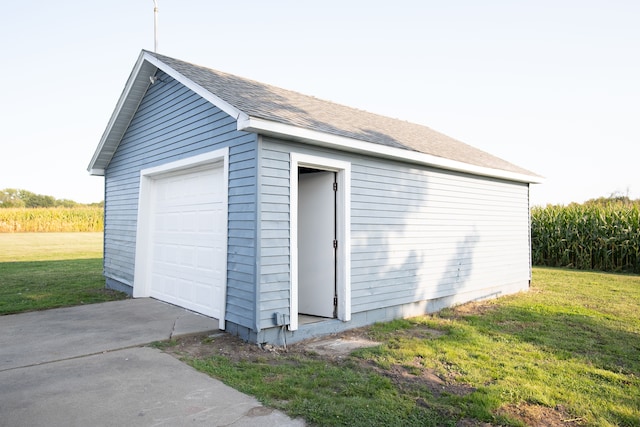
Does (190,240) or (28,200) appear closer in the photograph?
(190,240)

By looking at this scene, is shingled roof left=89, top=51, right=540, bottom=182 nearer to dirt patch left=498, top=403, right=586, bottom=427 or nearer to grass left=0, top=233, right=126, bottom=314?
grass left=0, top=233, right=126, bottom=314

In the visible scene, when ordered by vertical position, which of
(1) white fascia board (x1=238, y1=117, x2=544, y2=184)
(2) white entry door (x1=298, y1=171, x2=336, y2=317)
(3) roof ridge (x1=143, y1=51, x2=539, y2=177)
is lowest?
(2) white entry door (x1=298, y1=171, x2=336, y2=317)

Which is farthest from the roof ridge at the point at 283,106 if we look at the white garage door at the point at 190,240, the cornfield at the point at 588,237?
the cornfield at the point at 588,237

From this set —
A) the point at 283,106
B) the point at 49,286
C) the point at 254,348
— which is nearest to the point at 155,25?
the point at 283,106

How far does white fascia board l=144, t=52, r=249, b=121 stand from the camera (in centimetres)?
501

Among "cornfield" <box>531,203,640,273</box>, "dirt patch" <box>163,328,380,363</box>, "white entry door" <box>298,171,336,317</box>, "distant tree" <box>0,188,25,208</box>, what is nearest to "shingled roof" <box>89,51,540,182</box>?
"white entry door" <box>298,171,336,317</box>

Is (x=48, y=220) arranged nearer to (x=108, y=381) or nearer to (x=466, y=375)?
(x=108, y=381)

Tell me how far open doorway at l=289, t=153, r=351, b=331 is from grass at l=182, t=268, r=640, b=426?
30.7 inches

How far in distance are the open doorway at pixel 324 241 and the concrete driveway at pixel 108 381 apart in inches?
62.3

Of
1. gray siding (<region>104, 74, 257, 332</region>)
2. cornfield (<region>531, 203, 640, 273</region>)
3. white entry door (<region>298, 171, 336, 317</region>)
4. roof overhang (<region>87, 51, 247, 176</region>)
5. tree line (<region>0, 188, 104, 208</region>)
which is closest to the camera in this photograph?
gray siding (<region>104, 74, 257, 332</region>)

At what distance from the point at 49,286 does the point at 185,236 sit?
16.1 feet

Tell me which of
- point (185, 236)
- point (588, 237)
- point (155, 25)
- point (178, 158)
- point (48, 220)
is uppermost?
point (155, 25)

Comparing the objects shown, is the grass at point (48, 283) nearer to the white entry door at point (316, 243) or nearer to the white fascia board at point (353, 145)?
the white entry door at point (316, 243)

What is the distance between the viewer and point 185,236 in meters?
7.09
